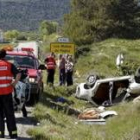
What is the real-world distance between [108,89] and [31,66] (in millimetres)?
3026

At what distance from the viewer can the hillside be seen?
15300cm

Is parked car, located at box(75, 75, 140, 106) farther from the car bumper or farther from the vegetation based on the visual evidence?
the vegetation

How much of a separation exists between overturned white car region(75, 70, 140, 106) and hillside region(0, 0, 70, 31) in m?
128

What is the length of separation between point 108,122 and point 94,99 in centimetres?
538

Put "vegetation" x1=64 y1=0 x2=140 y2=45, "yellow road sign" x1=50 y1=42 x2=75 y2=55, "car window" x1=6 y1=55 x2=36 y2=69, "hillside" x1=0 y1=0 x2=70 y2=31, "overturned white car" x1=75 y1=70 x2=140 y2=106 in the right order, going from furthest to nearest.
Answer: "hillside" x1=0 y1=0 x2=70 y2=31 < "vegetation" x1=64 y1=0 x2=140 y2=45 < "yellow road sign" x1=50 y1=42 x2=75 y2=55 < "overturned white car" x1=75 y1=70 x2=140 y2=106 < "car window" x1=6 y1=55 x2=36 y2=69

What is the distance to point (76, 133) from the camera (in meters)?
11.8

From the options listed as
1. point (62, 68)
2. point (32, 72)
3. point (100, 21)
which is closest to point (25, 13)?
point (100, 21)

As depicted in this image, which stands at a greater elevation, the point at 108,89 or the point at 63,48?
the point at 63,48

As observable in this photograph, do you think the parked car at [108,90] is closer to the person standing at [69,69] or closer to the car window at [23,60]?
the car window at [23,60]

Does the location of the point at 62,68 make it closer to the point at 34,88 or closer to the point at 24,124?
the point at 34,88

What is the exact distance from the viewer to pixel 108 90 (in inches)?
776

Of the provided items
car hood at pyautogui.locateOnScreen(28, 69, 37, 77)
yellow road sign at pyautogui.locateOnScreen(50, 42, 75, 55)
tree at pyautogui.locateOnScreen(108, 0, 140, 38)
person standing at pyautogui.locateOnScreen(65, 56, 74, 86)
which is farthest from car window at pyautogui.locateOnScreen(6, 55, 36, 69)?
tree at pyautogui.locateOnScreen(108, 0, 140, 38)

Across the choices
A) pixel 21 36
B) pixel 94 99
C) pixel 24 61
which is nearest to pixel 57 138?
pixel 24 61

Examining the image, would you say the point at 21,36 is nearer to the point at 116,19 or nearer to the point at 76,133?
the point at 116,19
